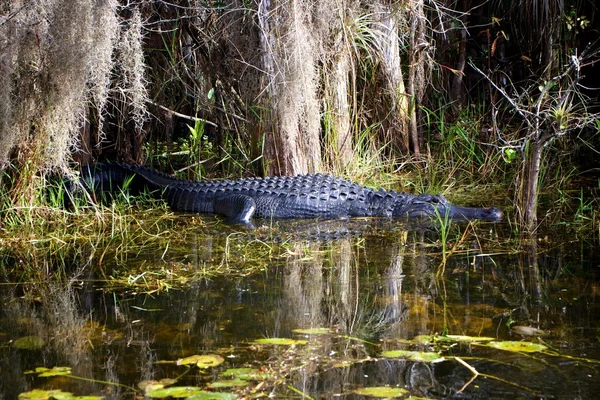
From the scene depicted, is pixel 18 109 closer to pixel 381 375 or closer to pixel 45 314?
pixel 45 314

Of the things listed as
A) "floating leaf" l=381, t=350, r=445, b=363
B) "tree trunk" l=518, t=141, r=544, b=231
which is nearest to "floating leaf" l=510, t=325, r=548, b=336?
"floating leaf" l=381, t=350, r=445, b=363

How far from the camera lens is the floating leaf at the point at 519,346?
294 cm

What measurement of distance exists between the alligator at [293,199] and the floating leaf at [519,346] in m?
3.13

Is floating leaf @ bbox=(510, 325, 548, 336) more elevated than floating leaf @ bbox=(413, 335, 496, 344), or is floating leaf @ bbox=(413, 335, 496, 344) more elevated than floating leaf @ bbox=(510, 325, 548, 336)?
floating leaf @ bbox=(510, 325, 548, 336)

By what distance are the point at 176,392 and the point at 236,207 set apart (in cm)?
392

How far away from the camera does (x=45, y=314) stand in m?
3.56

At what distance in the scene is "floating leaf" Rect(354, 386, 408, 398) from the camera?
100.0 inches

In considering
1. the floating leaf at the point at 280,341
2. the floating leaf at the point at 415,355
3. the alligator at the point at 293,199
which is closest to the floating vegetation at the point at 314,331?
the floating leaf at the point at 280,341

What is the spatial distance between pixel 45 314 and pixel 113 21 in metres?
2.40

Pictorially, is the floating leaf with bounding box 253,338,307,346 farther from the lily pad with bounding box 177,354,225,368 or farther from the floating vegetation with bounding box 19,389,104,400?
the floating vegetation with bounding box 19,389,104,400

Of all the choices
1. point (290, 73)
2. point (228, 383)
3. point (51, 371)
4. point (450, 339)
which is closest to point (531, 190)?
point (290, 73)

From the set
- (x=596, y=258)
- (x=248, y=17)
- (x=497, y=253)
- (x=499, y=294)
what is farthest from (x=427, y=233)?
(x=248, y=17)

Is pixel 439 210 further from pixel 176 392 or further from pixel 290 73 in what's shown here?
pixel 176 392

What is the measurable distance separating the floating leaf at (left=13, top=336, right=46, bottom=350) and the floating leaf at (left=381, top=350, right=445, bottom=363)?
4.60ft
